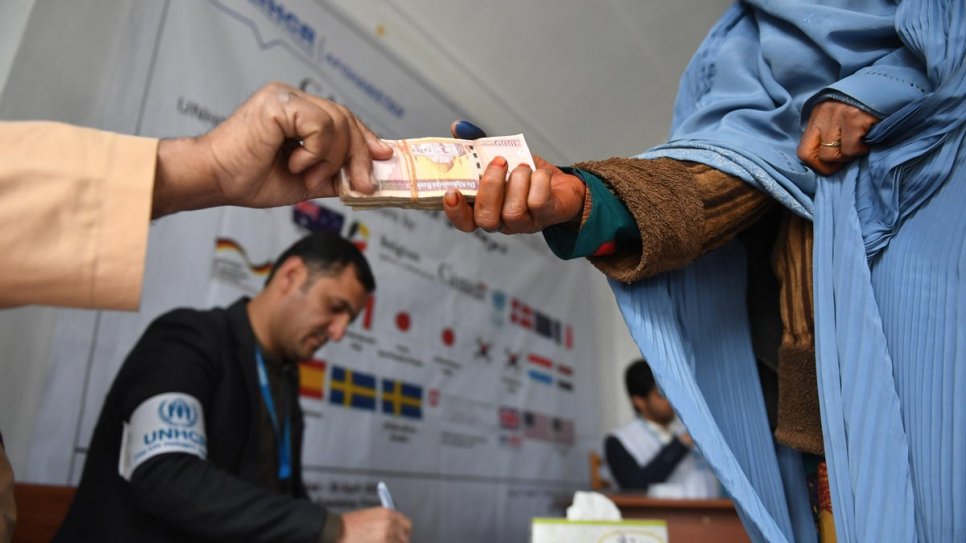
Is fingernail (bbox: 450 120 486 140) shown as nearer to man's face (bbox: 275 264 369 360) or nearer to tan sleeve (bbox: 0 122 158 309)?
tan sleeve (bbox: 0 122 158 309)

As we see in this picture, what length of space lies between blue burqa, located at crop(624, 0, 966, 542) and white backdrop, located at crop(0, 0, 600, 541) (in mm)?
1453

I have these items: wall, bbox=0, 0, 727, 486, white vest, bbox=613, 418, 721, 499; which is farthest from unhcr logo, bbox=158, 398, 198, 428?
white vest, bbox=613, 418, 721, 499

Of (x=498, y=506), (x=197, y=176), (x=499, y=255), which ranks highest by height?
(x=499, y=255)

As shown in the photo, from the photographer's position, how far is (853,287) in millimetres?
682

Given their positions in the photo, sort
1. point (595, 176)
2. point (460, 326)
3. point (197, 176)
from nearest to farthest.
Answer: point (197, 176), point (595, 176), point (460, 326)

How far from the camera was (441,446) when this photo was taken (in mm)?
2719

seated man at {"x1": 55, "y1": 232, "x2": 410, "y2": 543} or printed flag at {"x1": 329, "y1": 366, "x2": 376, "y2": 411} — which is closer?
seated man at {"x1": 55, "y1": 232, "x2": 410, "y2": 543}

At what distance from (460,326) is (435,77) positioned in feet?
3.52

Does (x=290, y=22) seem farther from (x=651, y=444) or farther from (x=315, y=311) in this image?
(x=651, y=444)

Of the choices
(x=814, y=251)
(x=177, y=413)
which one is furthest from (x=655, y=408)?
(x=814, y=251)

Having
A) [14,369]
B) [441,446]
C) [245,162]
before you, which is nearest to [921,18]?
[245,162]

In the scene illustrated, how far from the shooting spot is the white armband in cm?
136

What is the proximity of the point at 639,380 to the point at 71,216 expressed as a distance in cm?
302

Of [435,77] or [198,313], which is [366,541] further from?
[435,77]
